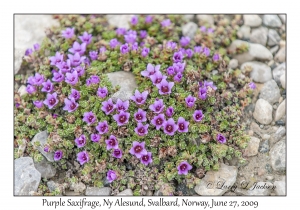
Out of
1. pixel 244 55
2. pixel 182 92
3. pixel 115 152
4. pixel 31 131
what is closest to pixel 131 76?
pixel 182 92

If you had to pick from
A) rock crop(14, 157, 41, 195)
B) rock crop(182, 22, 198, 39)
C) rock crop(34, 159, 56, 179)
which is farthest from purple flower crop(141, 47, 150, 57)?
rock crop(14, 157, 41, 195)

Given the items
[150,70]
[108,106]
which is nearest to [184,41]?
[150,70]

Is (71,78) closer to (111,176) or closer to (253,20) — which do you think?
(111,176)

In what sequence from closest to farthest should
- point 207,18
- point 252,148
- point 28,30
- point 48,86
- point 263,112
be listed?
point 252,148 < point 48,86 < point 263,112 < point 28,30 < point 207,18

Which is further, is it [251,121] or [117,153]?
[251,121]

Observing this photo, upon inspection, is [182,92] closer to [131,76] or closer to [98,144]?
[131,76]

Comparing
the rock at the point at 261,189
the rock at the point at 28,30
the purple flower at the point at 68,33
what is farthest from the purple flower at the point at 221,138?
the rock at the point at 28,30
